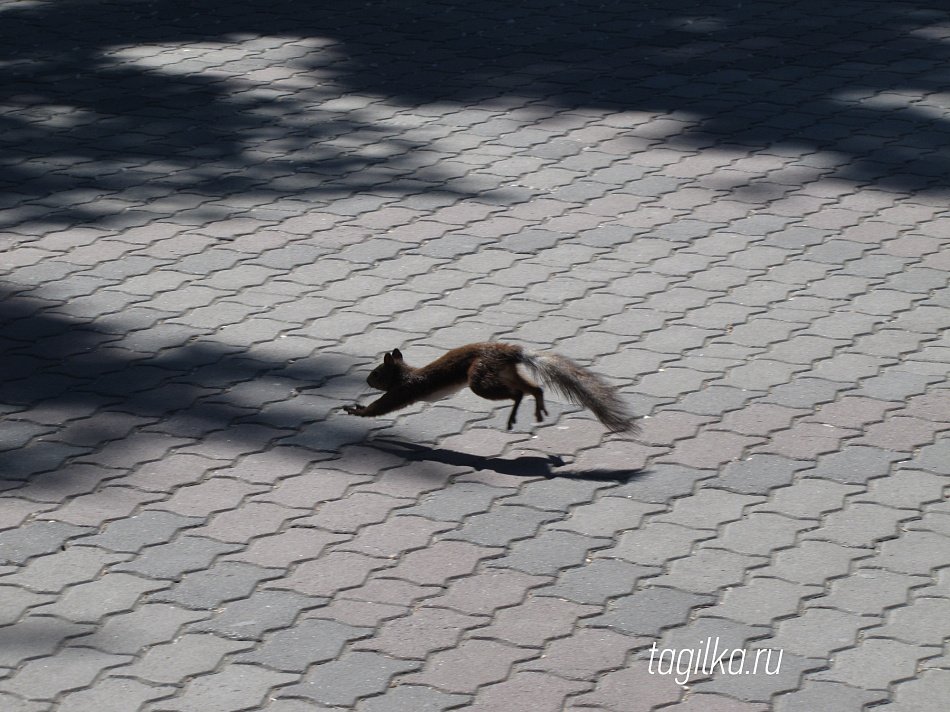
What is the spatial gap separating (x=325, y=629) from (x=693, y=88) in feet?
23.2

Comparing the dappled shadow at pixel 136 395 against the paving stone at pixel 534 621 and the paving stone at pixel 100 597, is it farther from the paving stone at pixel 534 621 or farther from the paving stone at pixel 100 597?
the paving stone at pixel 534 621

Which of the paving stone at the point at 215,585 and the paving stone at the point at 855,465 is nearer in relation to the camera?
the paving stone at the point at 215,585

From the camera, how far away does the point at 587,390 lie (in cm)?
509

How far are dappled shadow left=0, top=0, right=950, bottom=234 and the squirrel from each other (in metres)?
2.81

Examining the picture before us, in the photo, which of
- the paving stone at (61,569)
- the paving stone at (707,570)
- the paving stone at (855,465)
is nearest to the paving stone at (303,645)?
the paving stone at (61,569)

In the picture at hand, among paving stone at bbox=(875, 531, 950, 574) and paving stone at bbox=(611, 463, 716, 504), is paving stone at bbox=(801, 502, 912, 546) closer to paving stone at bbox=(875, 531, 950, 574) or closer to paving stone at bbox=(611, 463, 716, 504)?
paving stone at bbox=(875, 531, 950, 574)

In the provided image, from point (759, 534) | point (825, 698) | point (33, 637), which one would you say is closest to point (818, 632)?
point (825, 698)

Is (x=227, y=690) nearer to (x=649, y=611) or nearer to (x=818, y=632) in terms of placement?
(x=649, y=611)

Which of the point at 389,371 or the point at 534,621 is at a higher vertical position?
the point at 389,371

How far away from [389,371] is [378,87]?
17.6 feet

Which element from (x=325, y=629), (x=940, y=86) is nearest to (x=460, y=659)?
(x=325, y=629)

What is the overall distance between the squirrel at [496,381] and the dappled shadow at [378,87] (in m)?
2.81

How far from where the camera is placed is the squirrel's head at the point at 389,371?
5.33 meters

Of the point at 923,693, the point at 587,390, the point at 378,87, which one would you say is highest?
the point at 378,87
